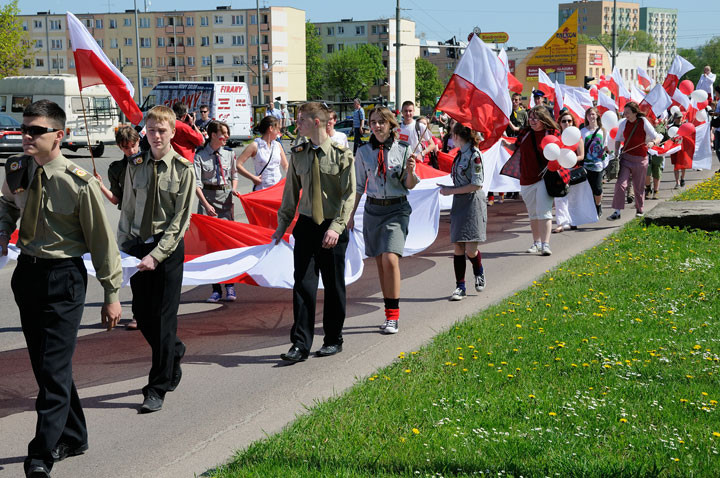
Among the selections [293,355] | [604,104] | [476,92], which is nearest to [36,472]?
[293,355]

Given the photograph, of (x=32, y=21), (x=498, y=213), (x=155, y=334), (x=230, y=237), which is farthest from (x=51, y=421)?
(x=32, y=21)

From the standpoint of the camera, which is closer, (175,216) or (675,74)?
(175,216)

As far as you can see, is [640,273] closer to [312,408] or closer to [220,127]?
[220,127]

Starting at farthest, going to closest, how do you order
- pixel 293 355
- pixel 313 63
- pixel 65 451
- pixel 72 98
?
pixel 313 63
pixel 72 98
pixel 293 355
pixel 65 451

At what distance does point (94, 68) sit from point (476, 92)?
12.9ft

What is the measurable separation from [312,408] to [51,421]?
1719mm

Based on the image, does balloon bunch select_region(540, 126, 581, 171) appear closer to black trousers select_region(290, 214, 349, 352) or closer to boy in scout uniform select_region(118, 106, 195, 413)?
black trousers select_region(290, 214, 349, 352)

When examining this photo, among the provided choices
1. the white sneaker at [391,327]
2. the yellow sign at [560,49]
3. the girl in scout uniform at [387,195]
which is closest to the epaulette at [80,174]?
the girl in scout uniform at [387,195]

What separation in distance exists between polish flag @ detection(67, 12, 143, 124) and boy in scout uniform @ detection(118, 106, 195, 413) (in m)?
1.84

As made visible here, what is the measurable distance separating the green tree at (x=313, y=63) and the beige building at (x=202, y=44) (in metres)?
8.58

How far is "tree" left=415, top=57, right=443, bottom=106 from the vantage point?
16125cm

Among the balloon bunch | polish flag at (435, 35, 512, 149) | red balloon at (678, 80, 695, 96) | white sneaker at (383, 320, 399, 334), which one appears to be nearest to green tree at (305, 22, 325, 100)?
red balloon at (678, 80, 695, 96)

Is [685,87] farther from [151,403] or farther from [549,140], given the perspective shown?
[151,403]

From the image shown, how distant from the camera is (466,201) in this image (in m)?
9.44
